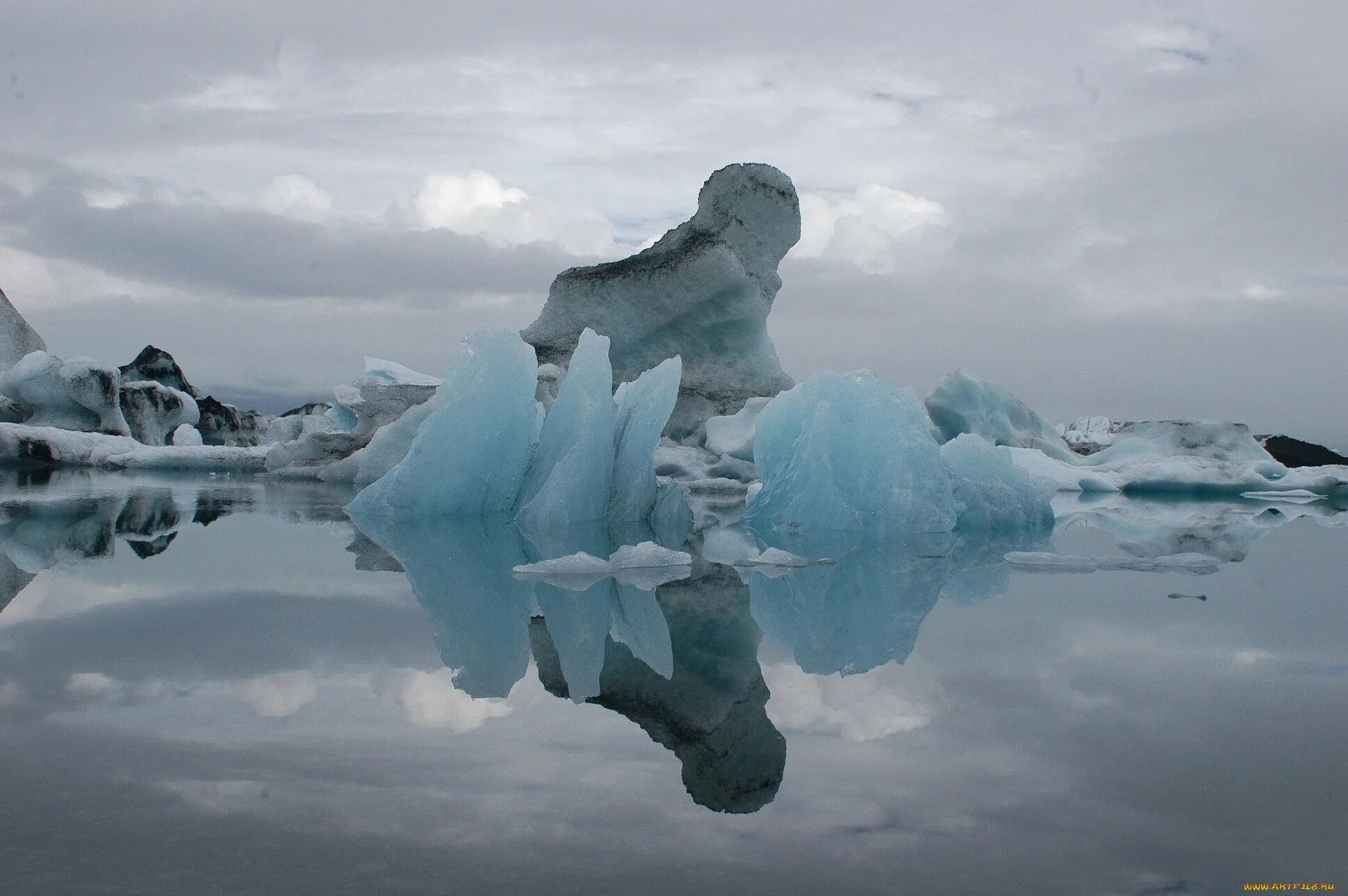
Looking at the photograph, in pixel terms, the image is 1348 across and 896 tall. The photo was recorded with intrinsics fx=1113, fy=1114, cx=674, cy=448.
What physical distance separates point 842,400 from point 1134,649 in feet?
17.2

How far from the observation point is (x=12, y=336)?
67.6ft

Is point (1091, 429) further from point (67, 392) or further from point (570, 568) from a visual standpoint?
point (570, 568)

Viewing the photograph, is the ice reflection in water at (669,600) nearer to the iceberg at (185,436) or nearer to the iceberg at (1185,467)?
the iceberg at (1185,467)

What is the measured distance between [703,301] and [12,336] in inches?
520

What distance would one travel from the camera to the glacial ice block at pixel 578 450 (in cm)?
794

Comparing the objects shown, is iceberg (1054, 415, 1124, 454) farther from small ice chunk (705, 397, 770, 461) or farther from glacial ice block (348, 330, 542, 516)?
glacial ice block (348, 330, 542, 516)

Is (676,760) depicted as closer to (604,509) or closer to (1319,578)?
(1319,578)

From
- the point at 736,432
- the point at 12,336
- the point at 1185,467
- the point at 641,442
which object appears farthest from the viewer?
the point at 12,336

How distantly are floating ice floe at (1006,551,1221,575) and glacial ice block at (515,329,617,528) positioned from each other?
10.3 ft

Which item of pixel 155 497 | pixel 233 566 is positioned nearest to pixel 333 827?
pixel 233 566

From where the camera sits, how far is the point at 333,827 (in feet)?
5.72

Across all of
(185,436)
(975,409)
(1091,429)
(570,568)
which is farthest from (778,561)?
(1091,429)

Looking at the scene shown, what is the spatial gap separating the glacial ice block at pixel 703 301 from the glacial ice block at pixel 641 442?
8.14m

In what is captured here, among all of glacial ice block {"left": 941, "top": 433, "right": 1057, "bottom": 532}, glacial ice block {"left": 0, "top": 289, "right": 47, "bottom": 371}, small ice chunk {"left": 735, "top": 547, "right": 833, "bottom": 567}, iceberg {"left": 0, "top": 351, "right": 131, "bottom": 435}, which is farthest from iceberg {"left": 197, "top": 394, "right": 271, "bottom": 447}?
small ice chunk {"left": 735, "top": 547, "right": 833, "bottom": 567}
